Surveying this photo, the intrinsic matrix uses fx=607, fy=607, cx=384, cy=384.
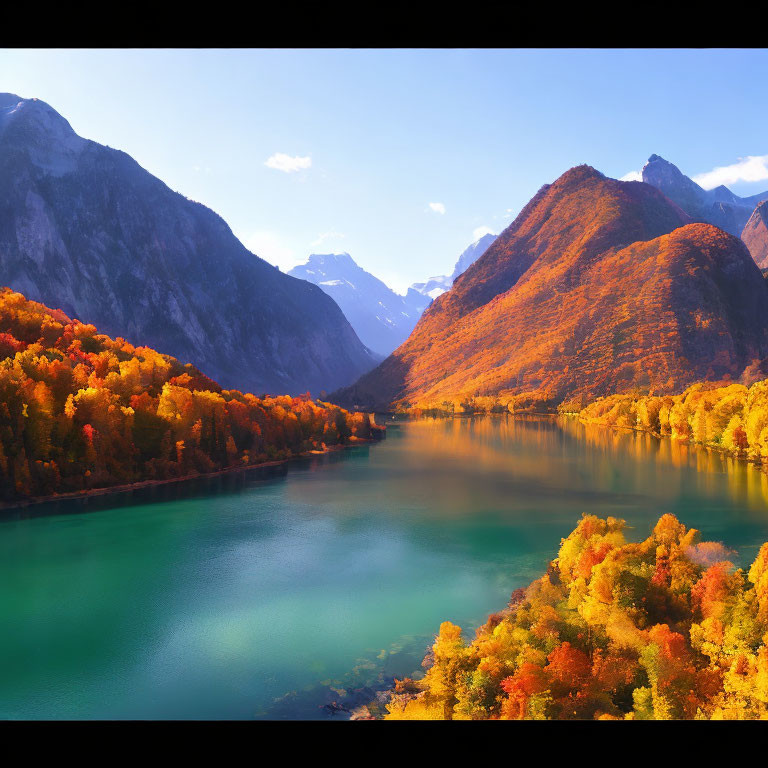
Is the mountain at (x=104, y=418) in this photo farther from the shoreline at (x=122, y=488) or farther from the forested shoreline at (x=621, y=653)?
the forested shoreline at (x=621, y=653)

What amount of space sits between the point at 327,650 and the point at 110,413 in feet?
131

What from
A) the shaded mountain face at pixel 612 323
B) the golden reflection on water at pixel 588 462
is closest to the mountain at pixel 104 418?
the golden reflection on water at pixel 588 462

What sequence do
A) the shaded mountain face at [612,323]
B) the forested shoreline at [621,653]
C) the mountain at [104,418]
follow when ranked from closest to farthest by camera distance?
1. the forested shoreline at [621,653]
2. the mountain at [104,418]
3. the shaded mountain face at [612,323]

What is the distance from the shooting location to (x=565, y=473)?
60438mm

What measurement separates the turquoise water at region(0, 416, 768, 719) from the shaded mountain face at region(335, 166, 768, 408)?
255 ft

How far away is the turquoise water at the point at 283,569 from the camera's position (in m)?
19.6

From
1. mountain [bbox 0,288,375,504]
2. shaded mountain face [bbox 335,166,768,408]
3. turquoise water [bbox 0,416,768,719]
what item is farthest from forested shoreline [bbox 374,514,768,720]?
shaded mountain face [bbox 335,166,768,408]

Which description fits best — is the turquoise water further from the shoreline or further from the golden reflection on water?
the shoreline

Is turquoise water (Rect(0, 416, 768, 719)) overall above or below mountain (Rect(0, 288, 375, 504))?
below

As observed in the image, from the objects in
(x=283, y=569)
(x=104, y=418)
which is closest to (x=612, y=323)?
(x=104, y=418)

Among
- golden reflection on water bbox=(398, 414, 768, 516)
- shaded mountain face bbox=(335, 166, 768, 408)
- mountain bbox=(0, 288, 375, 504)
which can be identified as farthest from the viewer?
shaded mountain face bbox=(335, 166, 768, 408)

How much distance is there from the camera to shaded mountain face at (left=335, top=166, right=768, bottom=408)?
135 meters

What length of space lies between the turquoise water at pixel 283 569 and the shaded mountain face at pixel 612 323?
7764 centimetres
